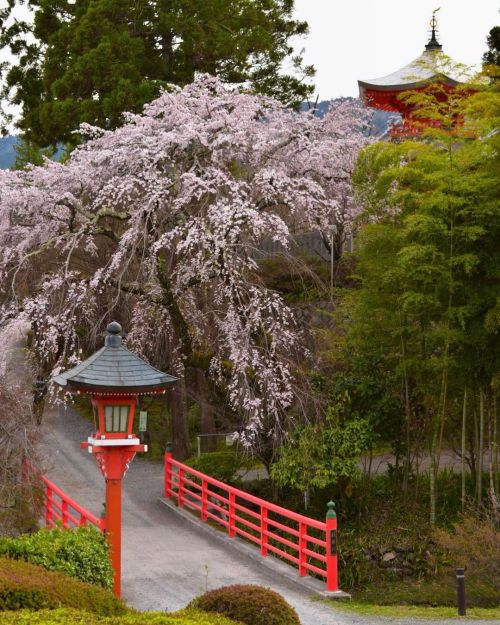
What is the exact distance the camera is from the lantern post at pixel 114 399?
32.7ft

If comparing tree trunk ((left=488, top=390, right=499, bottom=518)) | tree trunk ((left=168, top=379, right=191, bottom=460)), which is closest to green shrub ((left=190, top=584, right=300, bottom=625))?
tree trunk ((left=488, top=390, right=499, bottom=518))

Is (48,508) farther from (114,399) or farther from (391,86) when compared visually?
(391,86)

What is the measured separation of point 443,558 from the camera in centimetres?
1321

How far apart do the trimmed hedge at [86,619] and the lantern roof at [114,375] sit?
3.16m

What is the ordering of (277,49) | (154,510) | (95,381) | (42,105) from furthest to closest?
1. (277,49)
2. (42,105)
3. (154,510)
4. (95,381)

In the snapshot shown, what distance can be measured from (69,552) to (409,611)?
13.4 ft

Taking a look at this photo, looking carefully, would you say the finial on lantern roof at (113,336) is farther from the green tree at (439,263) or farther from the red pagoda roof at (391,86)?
the red pagoda roof at (391,86)

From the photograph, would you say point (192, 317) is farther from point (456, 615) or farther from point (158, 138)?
point (456, 615)

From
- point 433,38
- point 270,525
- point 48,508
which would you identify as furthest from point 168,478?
point 433,38

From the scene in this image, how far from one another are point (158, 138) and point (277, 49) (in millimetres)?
8920

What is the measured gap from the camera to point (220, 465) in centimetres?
1628

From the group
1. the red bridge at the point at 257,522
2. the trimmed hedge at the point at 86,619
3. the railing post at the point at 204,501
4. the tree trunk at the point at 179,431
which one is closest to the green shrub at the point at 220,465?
the red bridge at the point at 257,522

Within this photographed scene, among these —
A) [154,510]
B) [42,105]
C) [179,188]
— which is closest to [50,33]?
[42,105]

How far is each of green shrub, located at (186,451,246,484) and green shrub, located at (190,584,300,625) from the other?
7877 millimetres
